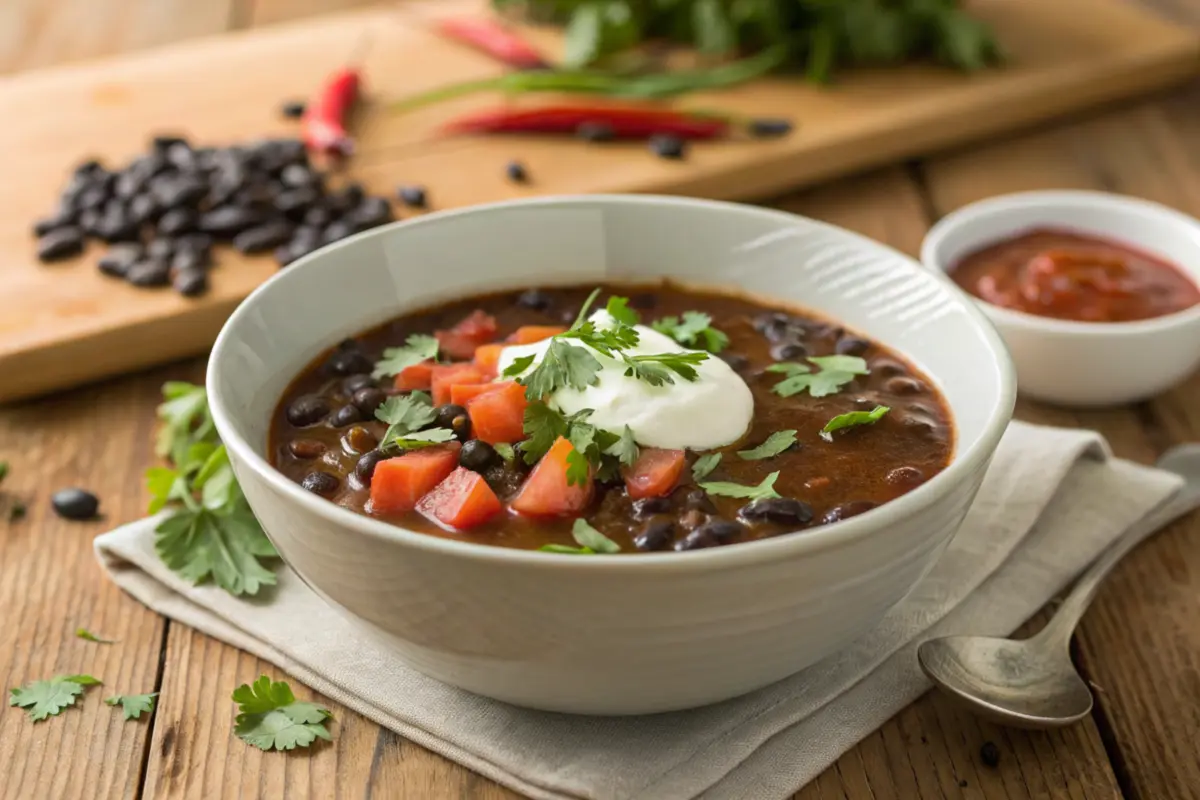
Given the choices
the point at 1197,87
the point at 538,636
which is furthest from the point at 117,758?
the point at 1197,87

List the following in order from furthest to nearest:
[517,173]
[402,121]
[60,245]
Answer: [402,121], [517,173], [60,245]

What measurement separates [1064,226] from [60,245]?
3801mm

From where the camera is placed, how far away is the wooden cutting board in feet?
16.2

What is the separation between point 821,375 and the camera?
361 cm

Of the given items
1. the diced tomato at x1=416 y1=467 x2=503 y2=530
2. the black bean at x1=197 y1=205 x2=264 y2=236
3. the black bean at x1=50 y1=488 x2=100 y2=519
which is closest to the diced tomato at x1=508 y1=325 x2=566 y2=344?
the diced tomato at x1=416 y1=467 x2=503 y2=530

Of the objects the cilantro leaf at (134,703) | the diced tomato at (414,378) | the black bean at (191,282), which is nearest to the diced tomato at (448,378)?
the diced tomato at (414,378)

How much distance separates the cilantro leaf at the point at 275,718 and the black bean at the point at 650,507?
0.86m

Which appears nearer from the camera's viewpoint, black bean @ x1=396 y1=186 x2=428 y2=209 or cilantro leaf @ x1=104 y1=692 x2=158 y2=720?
cilantro leaf @ x1=104 y1=692 x2=158 y2=720

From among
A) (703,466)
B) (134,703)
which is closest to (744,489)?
(703,466)

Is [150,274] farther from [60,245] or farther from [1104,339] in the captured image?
[1104,339]

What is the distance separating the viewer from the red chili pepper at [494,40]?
22.5 feet

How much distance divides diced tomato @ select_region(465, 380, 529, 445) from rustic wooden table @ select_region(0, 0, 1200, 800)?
723 millimetres

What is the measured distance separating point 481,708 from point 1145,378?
2.57m

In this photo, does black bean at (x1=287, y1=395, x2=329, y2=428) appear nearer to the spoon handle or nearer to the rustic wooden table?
the rustic wooden table
